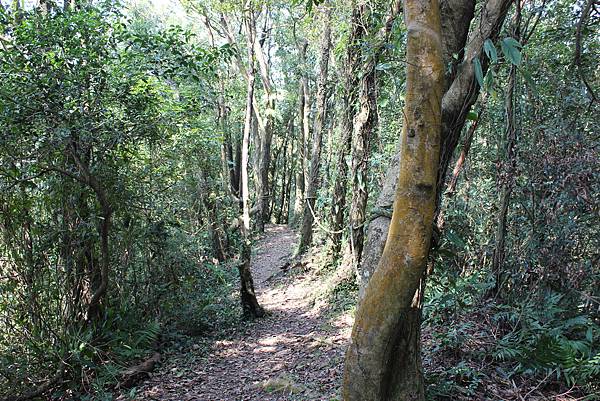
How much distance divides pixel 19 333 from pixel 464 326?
18.7ft

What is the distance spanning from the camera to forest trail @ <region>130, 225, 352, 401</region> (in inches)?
213

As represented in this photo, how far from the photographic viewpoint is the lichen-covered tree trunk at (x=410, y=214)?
2.78 meters

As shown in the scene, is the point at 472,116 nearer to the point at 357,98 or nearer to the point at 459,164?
the point at 459,164

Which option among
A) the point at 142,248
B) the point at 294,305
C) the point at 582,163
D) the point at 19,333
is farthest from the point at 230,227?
the point at 582,163

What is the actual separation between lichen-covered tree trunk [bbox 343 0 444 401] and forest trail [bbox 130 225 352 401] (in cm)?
173

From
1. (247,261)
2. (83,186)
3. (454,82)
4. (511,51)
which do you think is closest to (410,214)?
(454,82)

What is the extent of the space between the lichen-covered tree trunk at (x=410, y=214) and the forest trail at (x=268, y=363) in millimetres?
1731

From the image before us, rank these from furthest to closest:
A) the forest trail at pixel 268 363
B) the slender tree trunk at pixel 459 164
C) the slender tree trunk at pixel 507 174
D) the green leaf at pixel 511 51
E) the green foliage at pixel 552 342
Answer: the slender tree trunk at pixel 459 164 < the forest trail at pixel 268 363 < the slender tree trunk at pixel 507 174 < the green foliage at pixel 552 342 < the green leaf at pixel 511 51

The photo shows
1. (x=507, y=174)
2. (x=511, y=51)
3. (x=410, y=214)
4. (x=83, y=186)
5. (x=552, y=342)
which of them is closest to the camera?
(x=511, y=51)

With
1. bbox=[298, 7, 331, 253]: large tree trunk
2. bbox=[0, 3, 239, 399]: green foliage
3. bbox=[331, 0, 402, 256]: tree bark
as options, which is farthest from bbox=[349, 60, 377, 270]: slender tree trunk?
bbox=[298, 7, 331, 253]: large tree trunk

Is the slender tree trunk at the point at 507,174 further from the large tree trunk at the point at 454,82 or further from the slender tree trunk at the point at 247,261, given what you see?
the slender tree trunk at the point at 247,261

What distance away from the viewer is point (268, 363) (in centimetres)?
667

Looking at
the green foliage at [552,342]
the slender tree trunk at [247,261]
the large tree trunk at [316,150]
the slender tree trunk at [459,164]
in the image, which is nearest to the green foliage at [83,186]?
the slender tree trunk at [247,261]

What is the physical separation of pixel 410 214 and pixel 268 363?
477 cm
